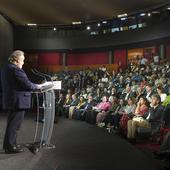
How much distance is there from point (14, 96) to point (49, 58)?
51.4 ft

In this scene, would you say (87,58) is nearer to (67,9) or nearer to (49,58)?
(49,58)

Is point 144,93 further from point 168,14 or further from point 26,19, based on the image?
point 26,19

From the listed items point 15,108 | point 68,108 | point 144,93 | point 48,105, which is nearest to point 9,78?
point 15,108

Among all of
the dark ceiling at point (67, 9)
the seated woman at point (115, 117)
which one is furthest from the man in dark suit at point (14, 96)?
the dark ceiling at point (67, 9)

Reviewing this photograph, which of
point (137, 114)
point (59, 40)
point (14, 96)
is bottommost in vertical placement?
point (137, 114)

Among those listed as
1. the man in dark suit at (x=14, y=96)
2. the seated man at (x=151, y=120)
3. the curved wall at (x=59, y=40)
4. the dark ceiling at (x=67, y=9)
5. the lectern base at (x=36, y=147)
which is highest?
the dark ceiling at (x=67, y=9)

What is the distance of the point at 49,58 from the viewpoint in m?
19.1

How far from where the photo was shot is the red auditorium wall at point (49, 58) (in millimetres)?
18984

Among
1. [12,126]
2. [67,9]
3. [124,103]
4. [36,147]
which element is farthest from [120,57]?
[12,126]

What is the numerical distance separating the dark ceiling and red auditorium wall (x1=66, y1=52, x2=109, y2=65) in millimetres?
2547

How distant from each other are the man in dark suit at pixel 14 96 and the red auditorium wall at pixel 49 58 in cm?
1548

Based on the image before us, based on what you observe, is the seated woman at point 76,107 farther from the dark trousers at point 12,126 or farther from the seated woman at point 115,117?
the dark trousers at point 12,126

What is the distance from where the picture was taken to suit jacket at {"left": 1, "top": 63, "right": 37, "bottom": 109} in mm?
3539

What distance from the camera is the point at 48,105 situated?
386cm
